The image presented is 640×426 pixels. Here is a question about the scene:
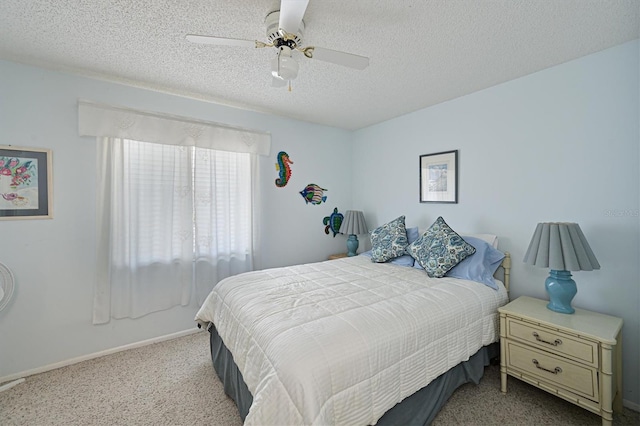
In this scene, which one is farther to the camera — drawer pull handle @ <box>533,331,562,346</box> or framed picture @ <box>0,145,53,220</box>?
framed picture @ <box>0,145,53,220</box>

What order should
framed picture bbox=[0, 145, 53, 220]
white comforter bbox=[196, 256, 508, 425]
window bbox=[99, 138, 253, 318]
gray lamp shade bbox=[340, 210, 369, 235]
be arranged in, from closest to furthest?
1. white comforter bbox=[196, 256, 508, 425]
2. framed picture bbox=[0, 145, 53, 220]
3. window bbox=[99, 138, 253, 318]
4. gray lamp shade bbox=[340, 210, 369, 235]

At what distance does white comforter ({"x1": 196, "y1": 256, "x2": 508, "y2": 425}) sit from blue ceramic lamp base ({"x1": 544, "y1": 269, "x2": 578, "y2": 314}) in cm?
34

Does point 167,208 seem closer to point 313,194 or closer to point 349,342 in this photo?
point 313,194

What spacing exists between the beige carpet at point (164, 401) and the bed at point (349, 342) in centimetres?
13

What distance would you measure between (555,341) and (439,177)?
1.79 m

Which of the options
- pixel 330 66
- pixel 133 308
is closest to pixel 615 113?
pixel 330 66

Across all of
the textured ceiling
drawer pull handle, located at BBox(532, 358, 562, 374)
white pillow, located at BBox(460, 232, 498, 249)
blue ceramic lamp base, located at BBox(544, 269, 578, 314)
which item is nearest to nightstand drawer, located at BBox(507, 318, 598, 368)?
drawer pull handle, located at BBox(532, 358, 562, 374)

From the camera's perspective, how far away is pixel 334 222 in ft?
13.0

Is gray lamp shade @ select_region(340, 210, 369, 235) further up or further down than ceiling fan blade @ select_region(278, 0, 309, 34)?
further down

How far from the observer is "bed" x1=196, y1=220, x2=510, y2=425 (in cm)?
115

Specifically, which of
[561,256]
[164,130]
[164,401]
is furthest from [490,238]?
[164,130]

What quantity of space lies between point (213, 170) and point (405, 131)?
239 cm

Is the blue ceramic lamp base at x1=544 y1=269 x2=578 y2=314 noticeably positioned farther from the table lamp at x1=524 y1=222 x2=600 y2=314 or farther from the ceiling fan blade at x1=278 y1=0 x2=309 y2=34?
the ceiling fan blade at x1=278 y1=0 x2=309 y2=34

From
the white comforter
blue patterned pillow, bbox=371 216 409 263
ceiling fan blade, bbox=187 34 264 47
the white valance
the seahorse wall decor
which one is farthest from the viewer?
the seahorse wall decor
